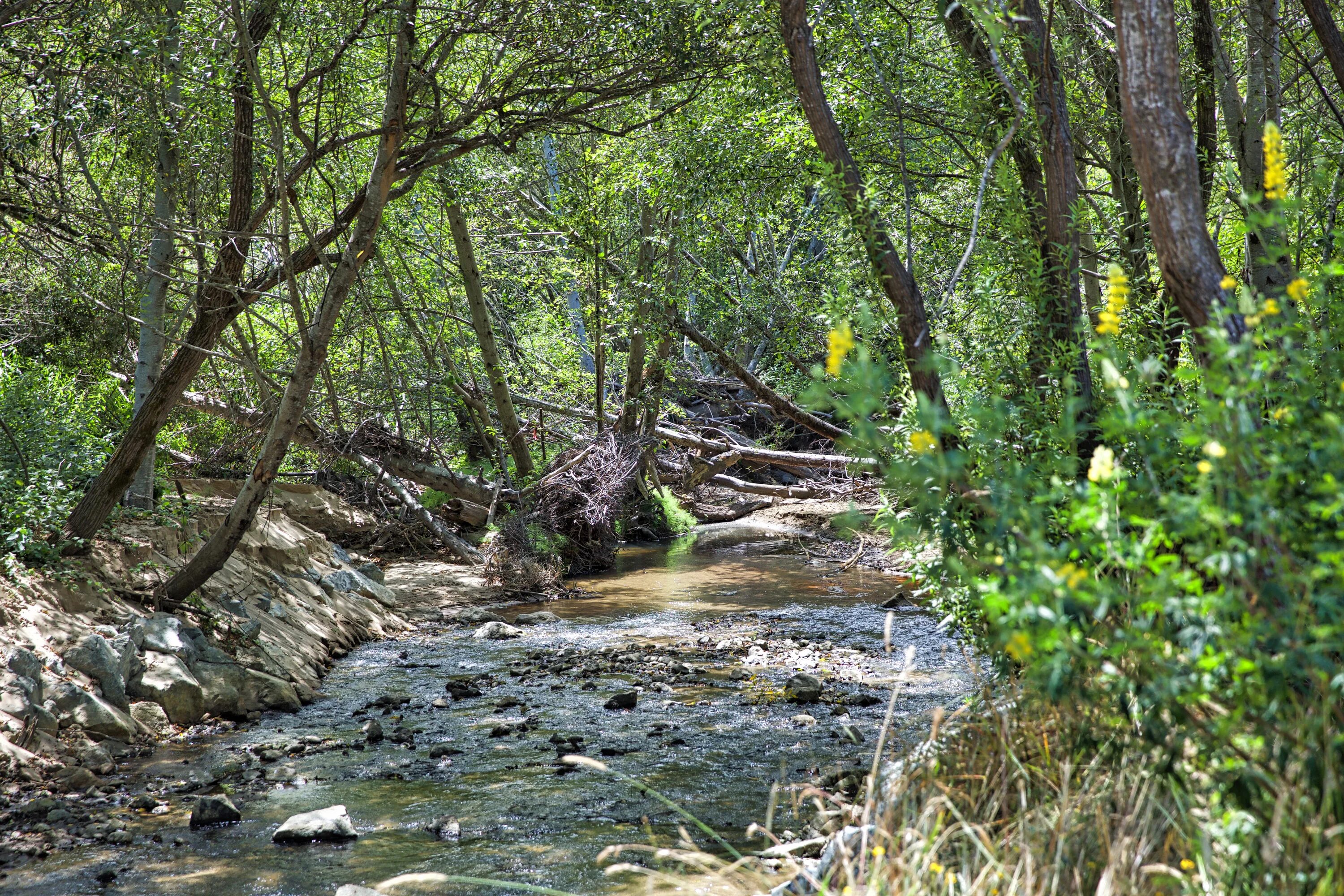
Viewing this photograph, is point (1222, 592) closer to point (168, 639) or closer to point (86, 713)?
point (86, 713)

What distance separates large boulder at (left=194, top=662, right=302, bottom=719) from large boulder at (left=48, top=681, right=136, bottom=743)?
717mm

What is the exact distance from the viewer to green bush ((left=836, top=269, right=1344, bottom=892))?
6.89 feet

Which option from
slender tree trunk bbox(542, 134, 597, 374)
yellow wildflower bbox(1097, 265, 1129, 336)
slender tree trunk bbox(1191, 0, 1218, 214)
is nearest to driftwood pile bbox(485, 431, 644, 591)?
slender tree trunk bbox(542, 134, 597, 374)

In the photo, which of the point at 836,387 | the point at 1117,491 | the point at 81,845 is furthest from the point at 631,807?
the point at 1117,491

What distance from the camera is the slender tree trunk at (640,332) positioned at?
1205 cm

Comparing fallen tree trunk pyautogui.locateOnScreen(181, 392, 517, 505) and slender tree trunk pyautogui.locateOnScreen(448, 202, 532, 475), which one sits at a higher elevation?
slender tree trunk pyautogui.locateOnScreen(448, 202, 532, 475)

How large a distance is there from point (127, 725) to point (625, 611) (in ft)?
18.4

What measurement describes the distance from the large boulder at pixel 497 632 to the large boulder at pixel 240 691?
2.57 m

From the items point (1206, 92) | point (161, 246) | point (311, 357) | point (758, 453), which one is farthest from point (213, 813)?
point (758, 453)

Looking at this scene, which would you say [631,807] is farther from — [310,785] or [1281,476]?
[1281,476]

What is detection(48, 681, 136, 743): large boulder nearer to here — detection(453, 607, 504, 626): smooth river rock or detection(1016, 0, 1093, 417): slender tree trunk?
detection(453, 607, 504, 626): smooth river rock

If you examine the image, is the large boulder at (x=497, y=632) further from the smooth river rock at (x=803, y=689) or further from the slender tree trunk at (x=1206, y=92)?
the slender tree trunk at (x=1206, y=92)

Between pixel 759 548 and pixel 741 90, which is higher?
pixel 741 90

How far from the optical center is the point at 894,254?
5.14 meters
